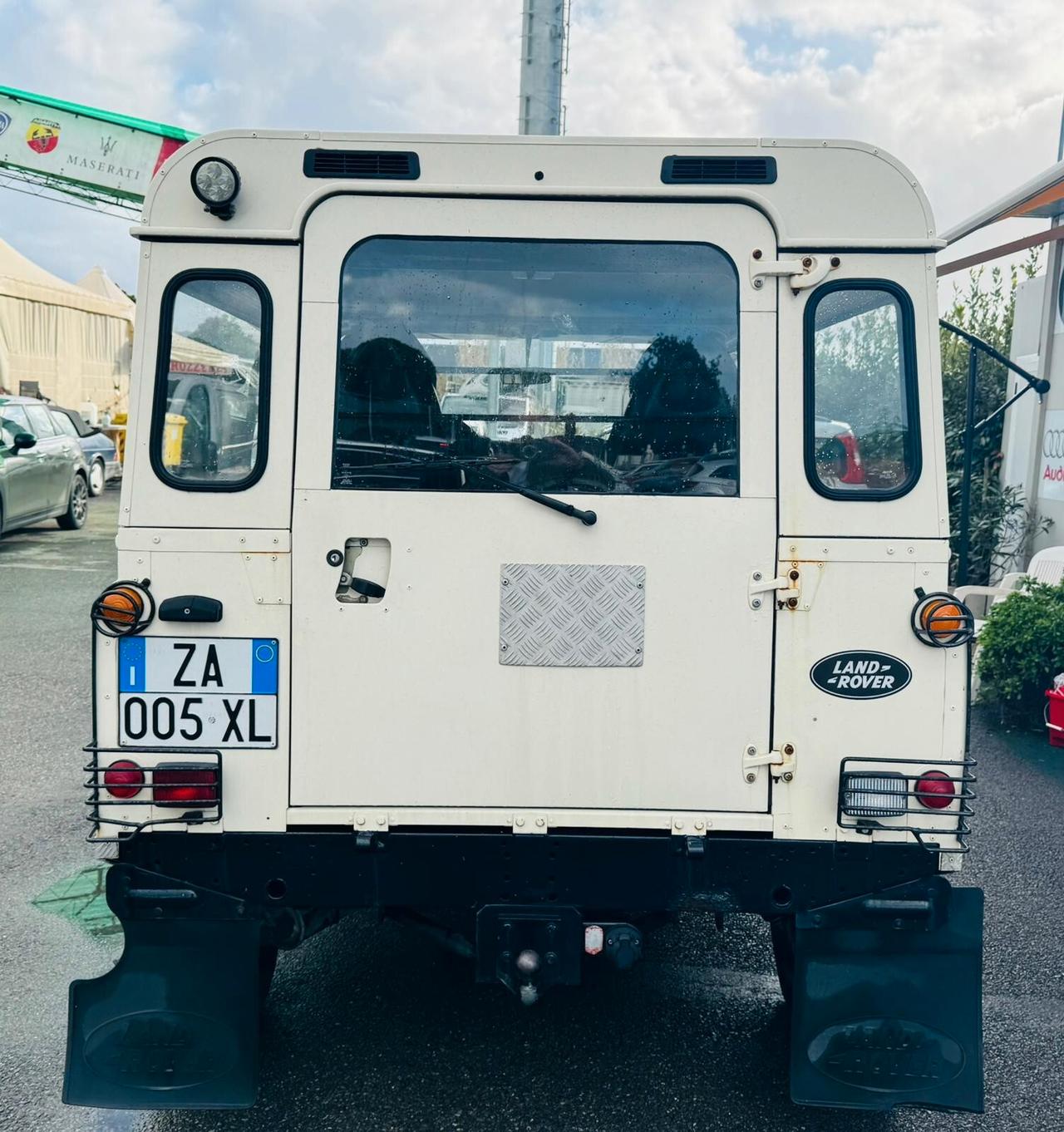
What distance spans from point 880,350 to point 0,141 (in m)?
18.4

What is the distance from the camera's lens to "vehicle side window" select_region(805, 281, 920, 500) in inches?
134

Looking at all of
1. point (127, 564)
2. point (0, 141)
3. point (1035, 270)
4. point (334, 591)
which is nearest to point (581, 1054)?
point (334, 591)

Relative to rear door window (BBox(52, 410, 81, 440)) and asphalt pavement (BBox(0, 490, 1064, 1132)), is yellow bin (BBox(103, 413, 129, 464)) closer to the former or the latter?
rear door window (BBox(52, 410, 81, 440))

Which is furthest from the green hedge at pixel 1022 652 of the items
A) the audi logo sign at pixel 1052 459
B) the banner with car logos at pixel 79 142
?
the banner with car logos at pixel 79 142

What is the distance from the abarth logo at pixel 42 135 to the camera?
1822cm

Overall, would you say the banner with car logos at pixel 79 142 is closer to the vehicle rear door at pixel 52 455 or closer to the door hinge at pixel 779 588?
the vehicle rear door at pixel 52 455

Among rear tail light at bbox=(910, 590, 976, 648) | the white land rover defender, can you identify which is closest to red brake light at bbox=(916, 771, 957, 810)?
the white land rover defender

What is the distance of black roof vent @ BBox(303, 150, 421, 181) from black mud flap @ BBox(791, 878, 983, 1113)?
8.00 ft

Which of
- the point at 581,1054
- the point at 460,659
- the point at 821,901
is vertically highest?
the point at 460,659

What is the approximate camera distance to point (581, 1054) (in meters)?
3.99

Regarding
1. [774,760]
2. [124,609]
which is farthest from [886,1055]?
[124,609]

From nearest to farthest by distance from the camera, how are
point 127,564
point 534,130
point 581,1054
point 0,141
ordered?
point 127,564 < point 581,1054 < point 534,130 < point 0,141

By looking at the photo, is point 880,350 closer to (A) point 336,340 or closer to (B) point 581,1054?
(A) point 336,340

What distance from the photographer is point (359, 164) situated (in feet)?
11.0
